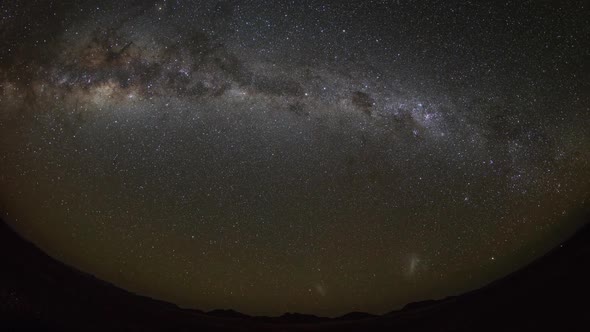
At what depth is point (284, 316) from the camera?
1071 cm

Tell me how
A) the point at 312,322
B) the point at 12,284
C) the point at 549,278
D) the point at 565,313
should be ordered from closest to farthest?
the point at 565,313
the point at 549,278
the point at 12,284
the point at 312,322

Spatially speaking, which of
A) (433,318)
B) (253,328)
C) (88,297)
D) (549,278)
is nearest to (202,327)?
(253,328)

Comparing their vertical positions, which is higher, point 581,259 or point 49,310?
point 581,259

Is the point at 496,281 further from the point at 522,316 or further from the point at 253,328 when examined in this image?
the point at 253,328

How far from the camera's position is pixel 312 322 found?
1088 cm

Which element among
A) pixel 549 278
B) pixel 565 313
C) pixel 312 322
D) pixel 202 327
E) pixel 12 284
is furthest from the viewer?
pixel 312 322

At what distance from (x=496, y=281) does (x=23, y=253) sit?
9.81 meters

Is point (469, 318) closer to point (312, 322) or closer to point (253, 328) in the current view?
point (312, 322)

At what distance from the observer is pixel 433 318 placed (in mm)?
9664

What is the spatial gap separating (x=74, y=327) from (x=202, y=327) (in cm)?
255

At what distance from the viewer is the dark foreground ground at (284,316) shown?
27.9 feet

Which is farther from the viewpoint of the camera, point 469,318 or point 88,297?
point 88,297

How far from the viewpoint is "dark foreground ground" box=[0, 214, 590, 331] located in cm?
850

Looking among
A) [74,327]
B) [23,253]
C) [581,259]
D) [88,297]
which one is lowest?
[74,327]
